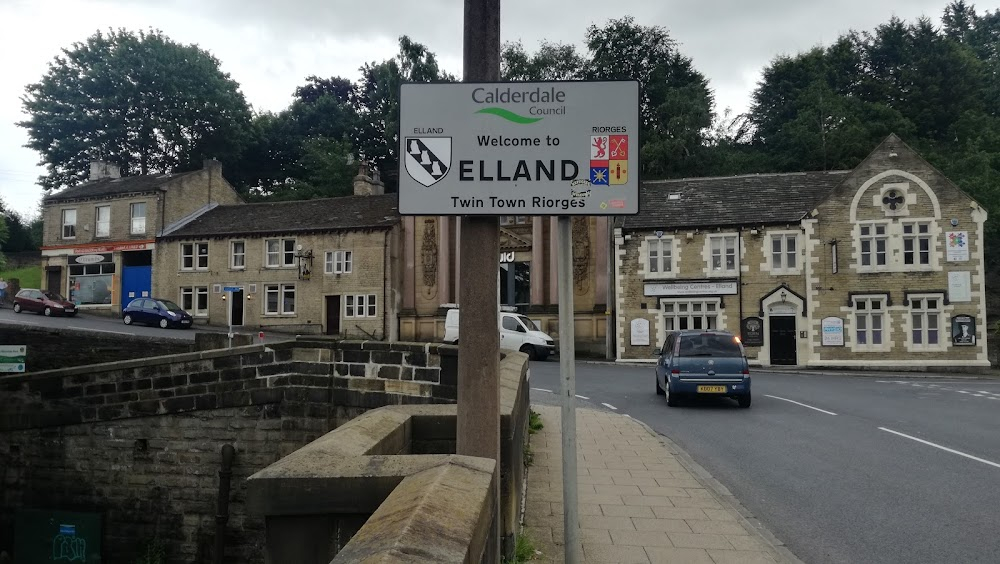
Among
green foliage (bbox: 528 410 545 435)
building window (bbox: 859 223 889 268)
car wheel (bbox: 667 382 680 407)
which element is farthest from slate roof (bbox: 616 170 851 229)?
green foliage (bbox: 528 410 545 435)

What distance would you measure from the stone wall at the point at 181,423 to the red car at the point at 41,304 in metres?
28.5

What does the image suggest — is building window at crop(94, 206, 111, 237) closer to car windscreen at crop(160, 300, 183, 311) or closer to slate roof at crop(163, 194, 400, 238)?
slate roof at crop(163, 194, 400, 238)

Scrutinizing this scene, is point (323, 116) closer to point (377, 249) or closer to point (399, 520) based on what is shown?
point (377, 249)

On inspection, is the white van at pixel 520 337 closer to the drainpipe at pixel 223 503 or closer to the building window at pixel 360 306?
the building window at pixel 360 306

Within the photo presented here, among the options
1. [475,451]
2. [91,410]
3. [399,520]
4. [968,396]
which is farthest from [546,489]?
[968,396]

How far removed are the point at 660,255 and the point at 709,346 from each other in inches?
708

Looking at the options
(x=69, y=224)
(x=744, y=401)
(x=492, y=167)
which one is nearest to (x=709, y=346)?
(x=744, y=401)

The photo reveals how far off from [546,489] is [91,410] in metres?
10.1

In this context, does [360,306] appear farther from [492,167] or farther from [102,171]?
[492,167]

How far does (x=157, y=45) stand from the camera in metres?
56.2

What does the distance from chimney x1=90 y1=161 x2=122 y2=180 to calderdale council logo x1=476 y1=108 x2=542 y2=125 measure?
50835 mm

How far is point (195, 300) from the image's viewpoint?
1671 inches

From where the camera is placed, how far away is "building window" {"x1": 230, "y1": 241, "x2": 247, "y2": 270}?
136 ft

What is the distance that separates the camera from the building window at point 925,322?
31.5 metres
